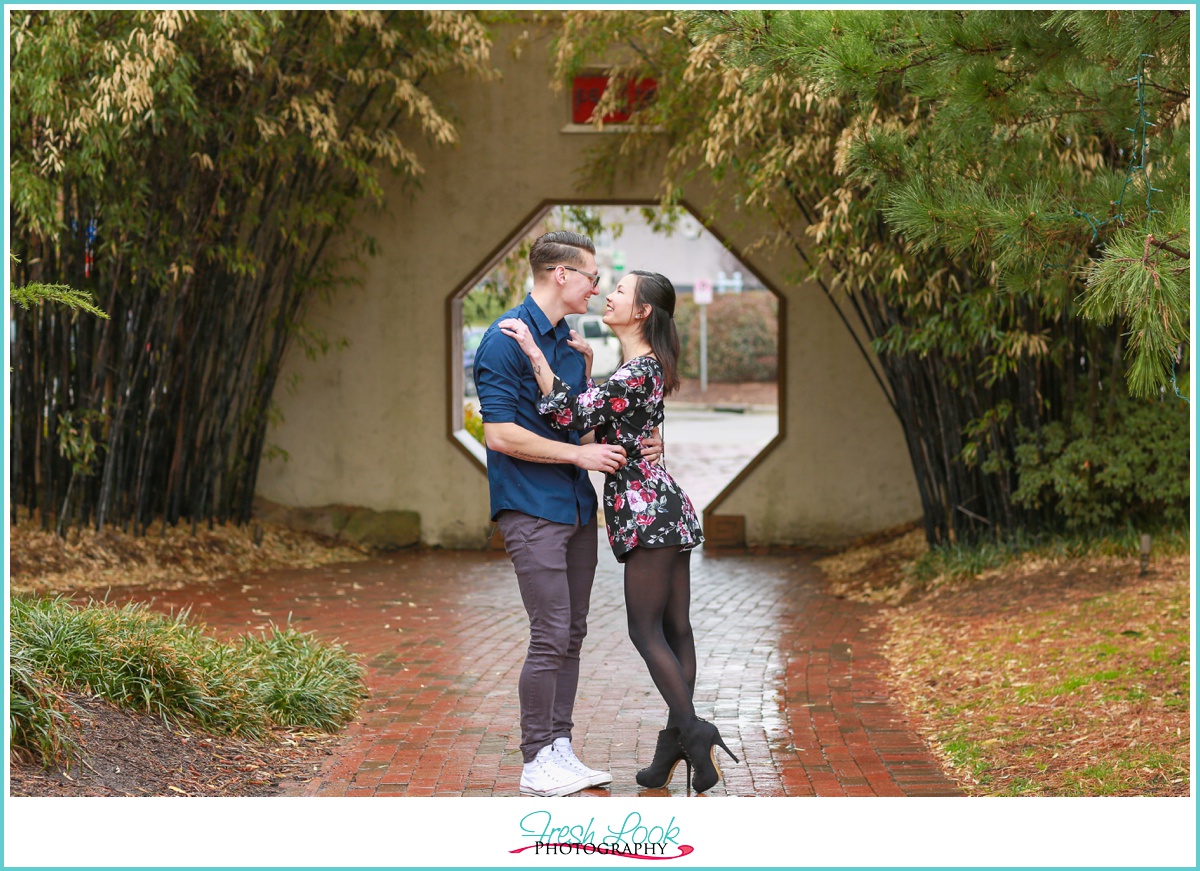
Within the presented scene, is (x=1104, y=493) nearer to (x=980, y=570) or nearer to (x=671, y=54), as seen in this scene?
(x=980, y=570)

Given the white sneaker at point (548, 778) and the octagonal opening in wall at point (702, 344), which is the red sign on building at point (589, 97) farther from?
the white sneaker at point (548, 778)

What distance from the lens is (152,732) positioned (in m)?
3.35

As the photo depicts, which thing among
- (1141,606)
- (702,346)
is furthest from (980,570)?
(702,346)

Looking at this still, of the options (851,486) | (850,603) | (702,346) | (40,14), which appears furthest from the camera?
(702,346)

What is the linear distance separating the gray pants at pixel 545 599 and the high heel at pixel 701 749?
344 millimetres

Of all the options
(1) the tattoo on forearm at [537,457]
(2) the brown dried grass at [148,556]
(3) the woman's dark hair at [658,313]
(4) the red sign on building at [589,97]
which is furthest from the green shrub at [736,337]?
(1) the tattoo on forearm at [537,457]

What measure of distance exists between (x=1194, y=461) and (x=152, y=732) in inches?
108

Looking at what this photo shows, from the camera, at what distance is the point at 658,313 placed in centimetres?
309

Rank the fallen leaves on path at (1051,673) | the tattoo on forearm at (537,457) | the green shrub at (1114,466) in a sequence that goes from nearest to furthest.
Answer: the tattoo on forearm at (537,457)
the fallen leaves on path at (1051,673)
the green shrub at (1114,466)

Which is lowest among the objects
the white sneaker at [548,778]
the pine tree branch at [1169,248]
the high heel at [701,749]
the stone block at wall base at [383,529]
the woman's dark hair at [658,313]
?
the stone block at wall base at [383,529]

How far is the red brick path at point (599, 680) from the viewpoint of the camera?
3.38 meters

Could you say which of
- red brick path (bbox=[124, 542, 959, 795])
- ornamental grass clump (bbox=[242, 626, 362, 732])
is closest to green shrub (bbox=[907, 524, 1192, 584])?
red brick path (bbox=[124, 542, 959, 795])

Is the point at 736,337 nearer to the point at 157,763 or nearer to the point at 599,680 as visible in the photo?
the point at 599,680

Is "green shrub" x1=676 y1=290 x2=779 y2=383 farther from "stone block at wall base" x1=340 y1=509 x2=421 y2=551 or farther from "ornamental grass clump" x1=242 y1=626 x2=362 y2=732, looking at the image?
"ornamental grass clump" x1=242 y1=626 x2=362 y2=732
